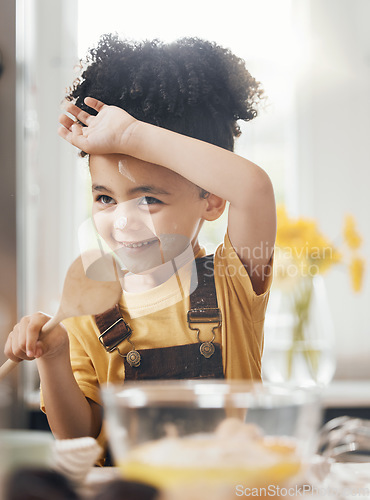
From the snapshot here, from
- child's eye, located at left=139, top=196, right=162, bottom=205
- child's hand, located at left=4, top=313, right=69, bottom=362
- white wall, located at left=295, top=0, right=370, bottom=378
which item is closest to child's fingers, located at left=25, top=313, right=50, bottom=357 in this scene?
child's hand, located at left=4, top=313, right=69, bottom=362

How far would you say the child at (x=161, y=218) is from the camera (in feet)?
1.21

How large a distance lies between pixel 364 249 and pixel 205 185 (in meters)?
0.24

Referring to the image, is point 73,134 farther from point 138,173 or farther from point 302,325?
point 302,325

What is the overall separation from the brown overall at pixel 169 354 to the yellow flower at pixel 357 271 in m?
0.20

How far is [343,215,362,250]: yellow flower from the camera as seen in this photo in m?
0.49

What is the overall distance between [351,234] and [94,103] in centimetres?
26

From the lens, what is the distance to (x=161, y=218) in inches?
14.9

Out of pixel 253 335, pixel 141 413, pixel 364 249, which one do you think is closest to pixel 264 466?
pixel 141 413

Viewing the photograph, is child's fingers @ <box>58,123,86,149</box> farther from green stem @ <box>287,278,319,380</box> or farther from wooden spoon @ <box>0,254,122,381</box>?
green stem @ <box>287,278,319,380</box>

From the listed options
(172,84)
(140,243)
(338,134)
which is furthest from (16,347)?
(338,134)

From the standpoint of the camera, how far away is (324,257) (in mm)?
451

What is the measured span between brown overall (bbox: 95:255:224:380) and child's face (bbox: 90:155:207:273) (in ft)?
0.14

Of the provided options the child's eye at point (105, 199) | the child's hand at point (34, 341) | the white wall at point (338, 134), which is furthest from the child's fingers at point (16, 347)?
the white wall at point (338, 134)

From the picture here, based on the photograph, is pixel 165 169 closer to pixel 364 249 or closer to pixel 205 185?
pixel 205 185
